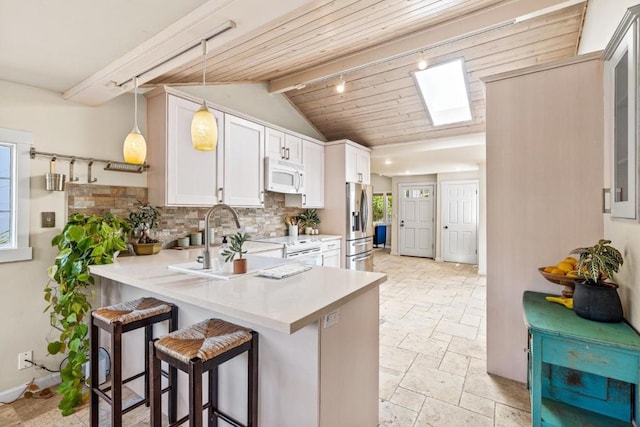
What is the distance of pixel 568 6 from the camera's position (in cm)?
241

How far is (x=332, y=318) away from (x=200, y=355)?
588 mm

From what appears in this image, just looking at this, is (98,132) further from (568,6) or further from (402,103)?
(568,6)

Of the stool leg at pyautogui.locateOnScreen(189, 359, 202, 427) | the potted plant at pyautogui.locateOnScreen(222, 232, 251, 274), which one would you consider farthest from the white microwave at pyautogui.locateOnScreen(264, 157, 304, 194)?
the stool leg at pyautogui.locateOnScreen(189, 359, 202, 427)

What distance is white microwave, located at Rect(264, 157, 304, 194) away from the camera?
3568mm

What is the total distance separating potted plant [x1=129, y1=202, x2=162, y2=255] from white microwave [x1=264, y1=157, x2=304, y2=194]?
1328 mm

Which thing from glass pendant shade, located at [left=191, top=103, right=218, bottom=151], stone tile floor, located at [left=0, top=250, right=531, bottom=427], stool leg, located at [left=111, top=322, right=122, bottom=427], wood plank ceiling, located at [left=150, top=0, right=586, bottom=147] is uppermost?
wood plank ceiling, located at [left=150, top=0, right=586, bottom=147]

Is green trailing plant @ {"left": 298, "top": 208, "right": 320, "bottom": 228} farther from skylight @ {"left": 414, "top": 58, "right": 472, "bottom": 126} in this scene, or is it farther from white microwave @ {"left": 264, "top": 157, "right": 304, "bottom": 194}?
skylight @ {"left": 414, "top": 58, "right": 472, "bottom": 126}

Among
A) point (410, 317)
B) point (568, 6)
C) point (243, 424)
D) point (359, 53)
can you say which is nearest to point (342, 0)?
point (359, 53)

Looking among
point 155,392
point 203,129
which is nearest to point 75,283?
point 155,392

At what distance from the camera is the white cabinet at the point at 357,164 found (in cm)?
463

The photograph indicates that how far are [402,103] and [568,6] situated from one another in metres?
1.94

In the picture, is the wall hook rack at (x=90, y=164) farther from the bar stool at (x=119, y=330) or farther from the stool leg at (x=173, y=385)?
the stool leg at (x=173, y=385)

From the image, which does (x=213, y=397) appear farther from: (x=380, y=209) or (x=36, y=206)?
(x=380, y=209)

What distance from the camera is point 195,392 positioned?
118 centimetres
